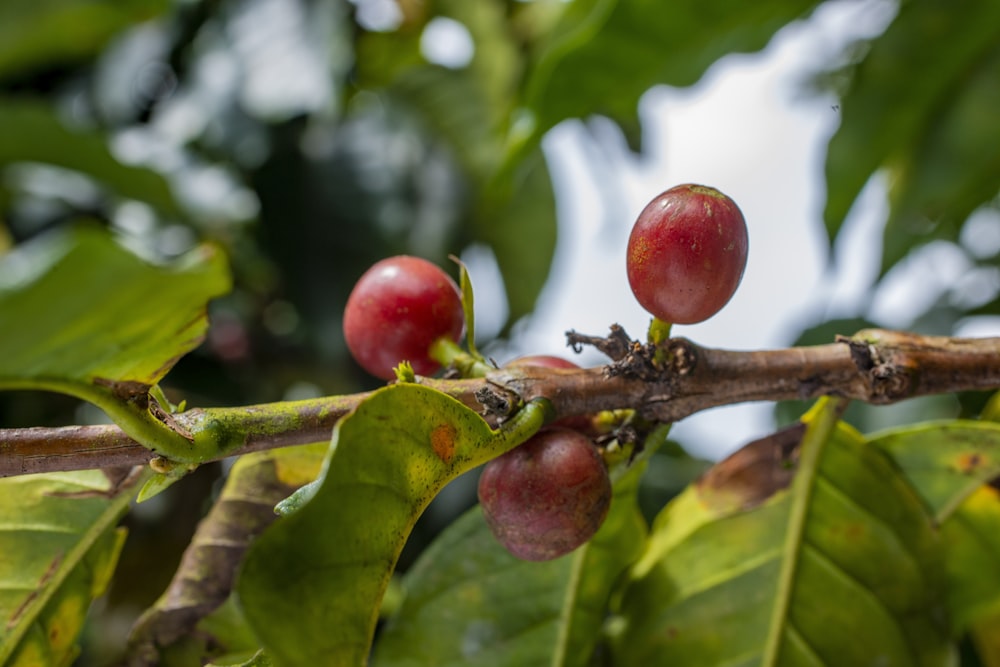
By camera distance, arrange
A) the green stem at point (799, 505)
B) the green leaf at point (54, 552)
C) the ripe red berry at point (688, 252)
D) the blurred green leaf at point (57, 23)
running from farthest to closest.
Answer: the blurred green leaf at point (57, 23)
the green stem at point (799, 505)
the green leaf at point (54, 552)
the ripe red berry at point (688, 252)

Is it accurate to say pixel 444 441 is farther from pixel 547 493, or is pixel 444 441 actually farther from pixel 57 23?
pixel 57 23

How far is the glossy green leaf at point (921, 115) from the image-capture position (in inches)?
49.3

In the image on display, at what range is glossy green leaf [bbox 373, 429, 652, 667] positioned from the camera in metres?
0.82

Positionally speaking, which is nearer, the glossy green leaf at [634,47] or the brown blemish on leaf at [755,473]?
the brown blemish on leaf at [755,473]

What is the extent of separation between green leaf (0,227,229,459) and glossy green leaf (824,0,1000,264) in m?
1.09

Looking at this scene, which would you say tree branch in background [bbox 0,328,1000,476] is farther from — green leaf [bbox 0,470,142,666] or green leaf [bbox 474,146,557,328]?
green leaf [bbox 474,146,557,328]

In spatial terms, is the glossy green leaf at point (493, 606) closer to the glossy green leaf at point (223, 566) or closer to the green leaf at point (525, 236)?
the glossy green leaf at point (223, 566)

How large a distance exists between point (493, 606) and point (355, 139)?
55.4 inches

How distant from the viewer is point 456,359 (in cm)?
71

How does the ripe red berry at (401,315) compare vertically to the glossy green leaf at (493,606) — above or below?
above

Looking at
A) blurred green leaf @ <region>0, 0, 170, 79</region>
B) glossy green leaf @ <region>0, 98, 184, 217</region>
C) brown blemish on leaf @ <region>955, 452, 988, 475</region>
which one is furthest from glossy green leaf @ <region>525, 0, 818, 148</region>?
blurred green leaf @ <region>0, 0, 170, 79</region>

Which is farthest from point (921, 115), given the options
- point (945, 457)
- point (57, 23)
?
point (57, 23)

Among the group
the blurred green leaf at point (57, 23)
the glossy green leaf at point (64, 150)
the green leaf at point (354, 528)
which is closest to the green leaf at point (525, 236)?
the glossy green leaf at point (64, 150)

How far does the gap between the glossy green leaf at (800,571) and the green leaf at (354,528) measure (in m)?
0.38
